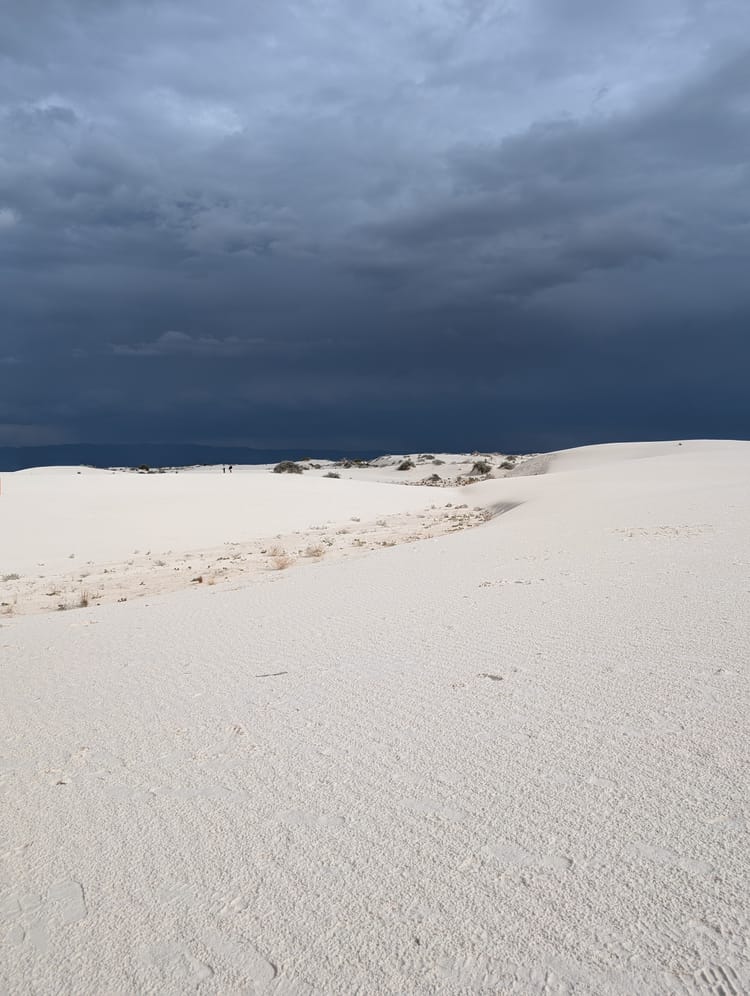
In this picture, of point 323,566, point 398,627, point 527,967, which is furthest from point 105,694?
point 323,566

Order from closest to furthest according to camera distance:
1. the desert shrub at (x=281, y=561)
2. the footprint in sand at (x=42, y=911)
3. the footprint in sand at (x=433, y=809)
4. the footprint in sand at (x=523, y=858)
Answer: the footprint in sand at (x=42, y=911), the footprint in sand at (x=523, y=858), the footprint in sand at (x=433, y=809), the desert shrub at (x=281, y=561)

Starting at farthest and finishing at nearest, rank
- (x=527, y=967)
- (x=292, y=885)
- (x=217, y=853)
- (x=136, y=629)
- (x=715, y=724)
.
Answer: (x=136, y=629) → (x=715, y=724) → (x=217, y=853) → (x=292, y=885) → (x=527, y=967)

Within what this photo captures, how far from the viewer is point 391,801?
285 cm

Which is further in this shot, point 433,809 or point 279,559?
point 279,559

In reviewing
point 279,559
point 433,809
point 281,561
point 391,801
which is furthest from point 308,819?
point 279,559

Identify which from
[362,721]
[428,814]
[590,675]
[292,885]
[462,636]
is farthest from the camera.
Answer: [462,636]

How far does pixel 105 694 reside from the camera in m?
4.77

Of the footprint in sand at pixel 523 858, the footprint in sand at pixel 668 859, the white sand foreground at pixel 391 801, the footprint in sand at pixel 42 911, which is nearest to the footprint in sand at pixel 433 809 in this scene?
the white sand foreground at pixel 391 801

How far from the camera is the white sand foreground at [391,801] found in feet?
6.46

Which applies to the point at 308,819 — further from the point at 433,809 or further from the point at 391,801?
the point at 433,809

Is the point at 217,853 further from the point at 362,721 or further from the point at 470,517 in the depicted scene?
the point at 470,517

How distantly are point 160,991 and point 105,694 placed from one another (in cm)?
316

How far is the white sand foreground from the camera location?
1968mm

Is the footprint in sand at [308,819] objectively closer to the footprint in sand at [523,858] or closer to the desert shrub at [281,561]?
the footprint in sand at [523,858]
